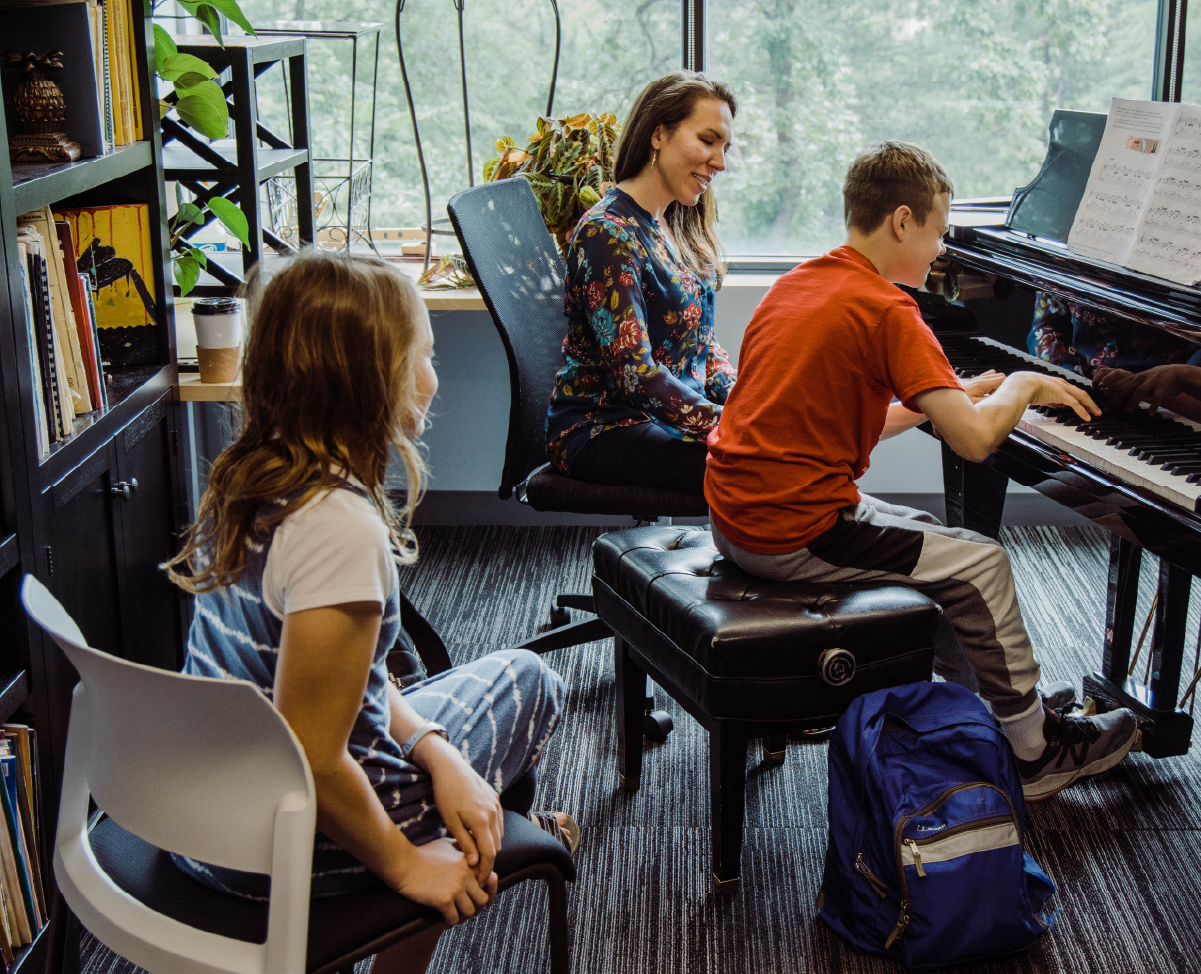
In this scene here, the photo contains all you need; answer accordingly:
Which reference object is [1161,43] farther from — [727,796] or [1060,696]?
[727,796]

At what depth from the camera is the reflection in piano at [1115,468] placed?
5.92ft

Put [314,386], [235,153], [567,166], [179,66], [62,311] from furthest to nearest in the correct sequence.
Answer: [567,166] → [235,153] → [179,66] → [62,311] → [314,386]

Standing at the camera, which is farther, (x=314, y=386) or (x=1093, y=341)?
(x=1093, y=341)

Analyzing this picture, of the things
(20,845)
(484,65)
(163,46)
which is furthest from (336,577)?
(484,65)

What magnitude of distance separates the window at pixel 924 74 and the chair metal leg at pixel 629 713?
6.45 feet

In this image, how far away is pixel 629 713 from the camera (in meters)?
2.17

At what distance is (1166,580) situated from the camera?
2.10m

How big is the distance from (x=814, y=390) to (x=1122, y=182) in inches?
33.2

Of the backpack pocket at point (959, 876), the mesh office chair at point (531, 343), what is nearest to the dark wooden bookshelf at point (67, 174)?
the mesh office chair at point (531, 343)

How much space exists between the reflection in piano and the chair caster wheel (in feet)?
2.42

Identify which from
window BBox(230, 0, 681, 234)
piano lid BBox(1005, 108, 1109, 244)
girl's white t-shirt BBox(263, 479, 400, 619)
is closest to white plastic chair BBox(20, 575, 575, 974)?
girl's white t-shirt BBox(263, 479, 400, 619)

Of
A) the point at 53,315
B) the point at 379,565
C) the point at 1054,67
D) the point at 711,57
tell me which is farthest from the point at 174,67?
the point at 1054,67

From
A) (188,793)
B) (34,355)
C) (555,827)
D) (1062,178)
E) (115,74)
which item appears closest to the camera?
(188,793)

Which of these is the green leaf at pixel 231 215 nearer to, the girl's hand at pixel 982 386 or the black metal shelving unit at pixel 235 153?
the black metal shelving unit at pixel 235 153
